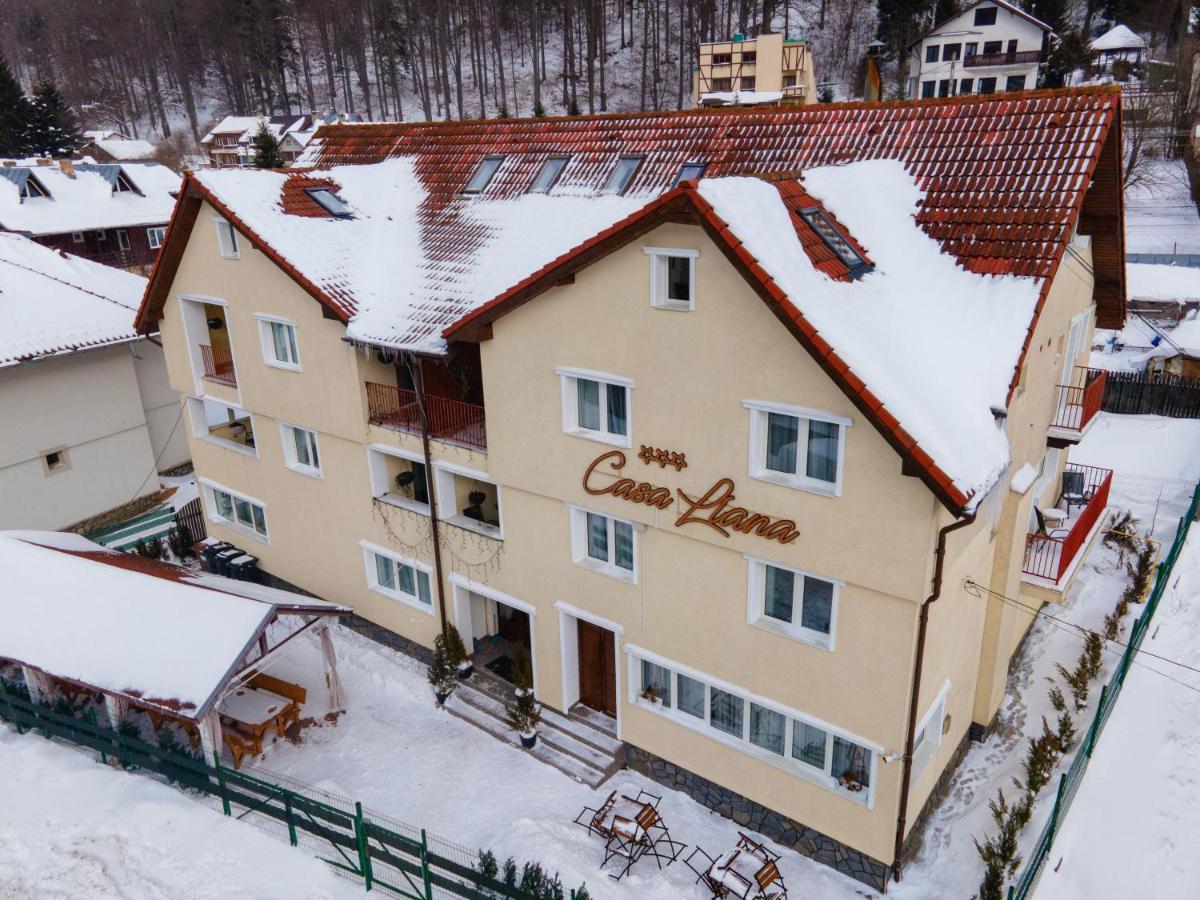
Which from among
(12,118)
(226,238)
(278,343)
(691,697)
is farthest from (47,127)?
(691,697)

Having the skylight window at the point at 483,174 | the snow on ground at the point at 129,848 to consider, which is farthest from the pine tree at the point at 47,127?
the snow on ground at the point at 129,848

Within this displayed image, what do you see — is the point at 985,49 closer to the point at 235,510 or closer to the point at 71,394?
the point at 235,510

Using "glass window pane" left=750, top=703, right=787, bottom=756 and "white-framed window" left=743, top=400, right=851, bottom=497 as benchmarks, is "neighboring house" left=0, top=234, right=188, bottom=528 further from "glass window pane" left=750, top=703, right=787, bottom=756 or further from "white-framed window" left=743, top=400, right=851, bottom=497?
"glass window pane" left=750, top=703, right=787, bottom=756

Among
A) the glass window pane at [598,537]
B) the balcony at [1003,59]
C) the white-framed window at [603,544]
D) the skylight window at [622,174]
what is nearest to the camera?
the white-framed window at [603,544]

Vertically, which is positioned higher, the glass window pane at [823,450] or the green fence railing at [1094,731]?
the glass window pane at [823,450]

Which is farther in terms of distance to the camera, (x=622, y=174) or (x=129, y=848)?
(x=622, y=174)

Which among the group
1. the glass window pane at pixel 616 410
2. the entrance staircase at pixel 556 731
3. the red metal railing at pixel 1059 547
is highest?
the glass window pane at pixel 616 410

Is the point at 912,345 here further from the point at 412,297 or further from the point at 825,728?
the point at 412,297

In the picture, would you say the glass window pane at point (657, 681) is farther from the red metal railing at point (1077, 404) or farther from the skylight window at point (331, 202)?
the skylight window at point (331, 202)
